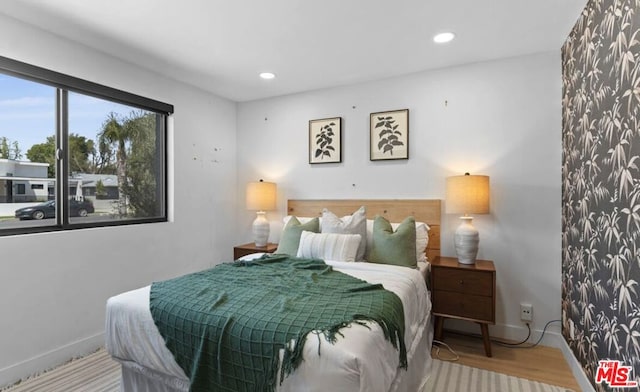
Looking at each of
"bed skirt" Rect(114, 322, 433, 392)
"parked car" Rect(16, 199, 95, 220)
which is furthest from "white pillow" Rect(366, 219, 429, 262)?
"parked car" Rect(16, 199, 95, 220)

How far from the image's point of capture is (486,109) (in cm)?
291

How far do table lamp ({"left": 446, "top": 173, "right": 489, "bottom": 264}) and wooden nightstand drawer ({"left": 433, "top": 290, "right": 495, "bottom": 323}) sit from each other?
0.30 meters

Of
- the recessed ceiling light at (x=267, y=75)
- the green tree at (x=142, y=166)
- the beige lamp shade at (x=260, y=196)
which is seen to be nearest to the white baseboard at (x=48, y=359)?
the green tree at (x=142, y=166)

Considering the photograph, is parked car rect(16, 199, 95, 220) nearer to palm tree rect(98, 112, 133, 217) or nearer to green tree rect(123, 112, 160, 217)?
palm tree rect(98, 112, 133, 217)

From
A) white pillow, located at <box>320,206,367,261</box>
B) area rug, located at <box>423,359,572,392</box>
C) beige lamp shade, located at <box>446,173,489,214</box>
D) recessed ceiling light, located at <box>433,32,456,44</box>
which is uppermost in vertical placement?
recessed ceiling light, located at <box>433,32,456,44</box>

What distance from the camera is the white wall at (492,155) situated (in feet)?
8.88

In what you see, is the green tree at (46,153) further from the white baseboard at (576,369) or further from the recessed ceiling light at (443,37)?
the white baseboard at (576,369)

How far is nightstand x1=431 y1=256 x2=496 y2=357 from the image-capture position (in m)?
2.48

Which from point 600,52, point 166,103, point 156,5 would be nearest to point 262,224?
point 166,103

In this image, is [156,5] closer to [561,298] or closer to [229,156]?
[229,156]

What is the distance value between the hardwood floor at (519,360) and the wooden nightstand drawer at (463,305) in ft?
1.03

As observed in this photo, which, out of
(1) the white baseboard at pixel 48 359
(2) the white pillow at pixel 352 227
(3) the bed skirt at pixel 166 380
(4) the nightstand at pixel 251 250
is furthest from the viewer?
(4) the nightstand at pixel 251 250

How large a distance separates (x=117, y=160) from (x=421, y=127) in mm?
2927

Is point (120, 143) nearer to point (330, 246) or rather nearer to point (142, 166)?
point (142, 166)
